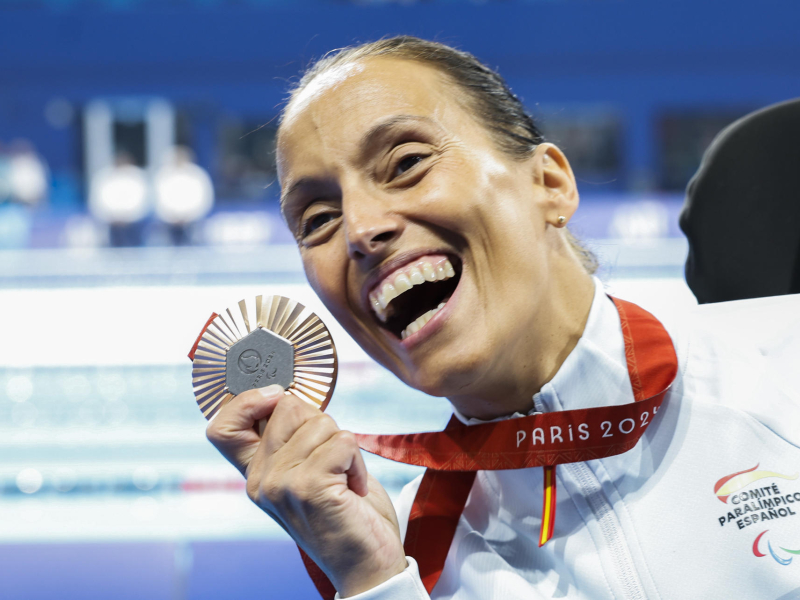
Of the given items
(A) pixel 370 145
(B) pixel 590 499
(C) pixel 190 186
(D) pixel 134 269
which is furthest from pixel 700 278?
(C) pixel 190 186

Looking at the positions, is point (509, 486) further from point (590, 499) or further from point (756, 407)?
point (756, 407)

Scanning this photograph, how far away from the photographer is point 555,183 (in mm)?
1157

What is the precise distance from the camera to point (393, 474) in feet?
10.1

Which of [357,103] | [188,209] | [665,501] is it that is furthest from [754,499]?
[188,209]

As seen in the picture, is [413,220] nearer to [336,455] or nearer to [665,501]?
[336,455]

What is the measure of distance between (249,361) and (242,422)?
0.27 ft

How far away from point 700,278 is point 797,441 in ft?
1.45

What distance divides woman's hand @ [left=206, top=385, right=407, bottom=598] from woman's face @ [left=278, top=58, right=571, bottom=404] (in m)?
0.16

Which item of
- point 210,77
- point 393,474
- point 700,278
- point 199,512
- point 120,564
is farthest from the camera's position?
point 210,77

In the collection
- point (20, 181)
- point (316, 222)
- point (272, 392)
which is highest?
point (20, 181)

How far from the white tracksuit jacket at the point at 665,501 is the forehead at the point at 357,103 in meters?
0.37

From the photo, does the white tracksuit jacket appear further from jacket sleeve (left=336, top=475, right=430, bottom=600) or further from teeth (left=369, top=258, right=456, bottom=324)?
teeth (left=369, top=258, right=456, bottom=324)

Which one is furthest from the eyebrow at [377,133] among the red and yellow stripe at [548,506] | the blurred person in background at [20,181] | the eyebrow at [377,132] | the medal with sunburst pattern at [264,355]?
the blurred person in background at [20,181]

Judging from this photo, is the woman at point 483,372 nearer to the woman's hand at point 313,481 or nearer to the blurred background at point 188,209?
the woman's hand at point 313,481
